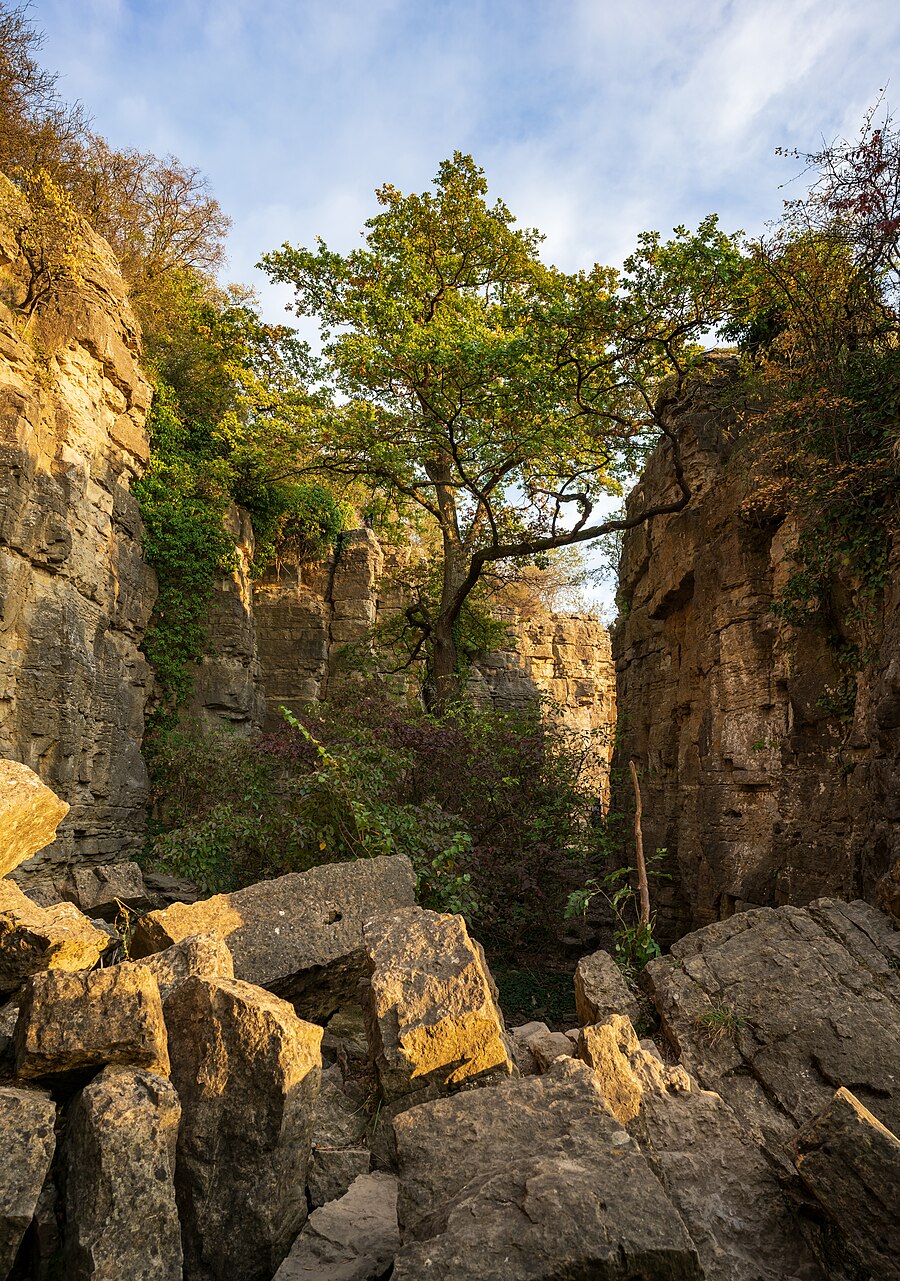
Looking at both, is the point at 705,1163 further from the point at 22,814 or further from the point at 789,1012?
the point at 22,814

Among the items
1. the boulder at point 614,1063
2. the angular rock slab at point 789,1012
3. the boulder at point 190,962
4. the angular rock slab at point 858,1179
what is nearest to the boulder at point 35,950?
the boulder at point 190,962

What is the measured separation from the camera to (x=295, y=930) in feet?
17.0

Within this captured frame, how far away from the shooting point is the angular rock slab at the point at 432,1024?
383 centimetres

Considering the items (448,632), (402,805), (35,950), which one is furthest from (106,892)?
(448,632)

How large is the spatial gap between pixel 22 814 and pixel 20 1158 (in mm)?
2316

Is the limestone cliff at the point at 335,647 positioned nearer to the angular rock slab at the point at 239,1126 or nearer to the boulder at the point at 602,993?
the boulder at the point at 602,993

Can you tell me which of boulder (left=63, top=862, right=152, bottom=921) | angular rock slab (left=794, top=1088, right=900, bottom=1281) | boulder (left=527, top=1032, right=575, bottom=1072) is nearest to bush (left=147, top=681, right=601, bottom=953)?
boulder (left=63, top=862, right=152, bottom=921)

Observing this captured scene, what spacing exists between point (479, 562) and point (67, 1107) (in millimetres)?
11365

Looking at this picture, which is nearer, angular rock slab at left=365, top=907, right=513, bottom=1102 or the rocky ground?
the rocky ground

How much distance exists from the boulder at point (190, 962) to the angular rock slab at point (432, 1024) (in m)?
0.92

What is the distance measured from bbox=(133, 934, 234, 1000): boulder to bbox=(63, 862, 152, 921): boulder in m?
3.14

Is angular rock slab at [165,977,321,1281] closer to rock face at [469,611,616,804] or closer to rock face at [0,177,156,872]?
rock face at [0,177,156,872]

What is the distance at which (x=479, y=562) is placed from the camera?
1380 centimetres

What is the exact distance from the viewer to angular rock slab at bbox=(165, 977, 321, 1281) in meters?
3.02
